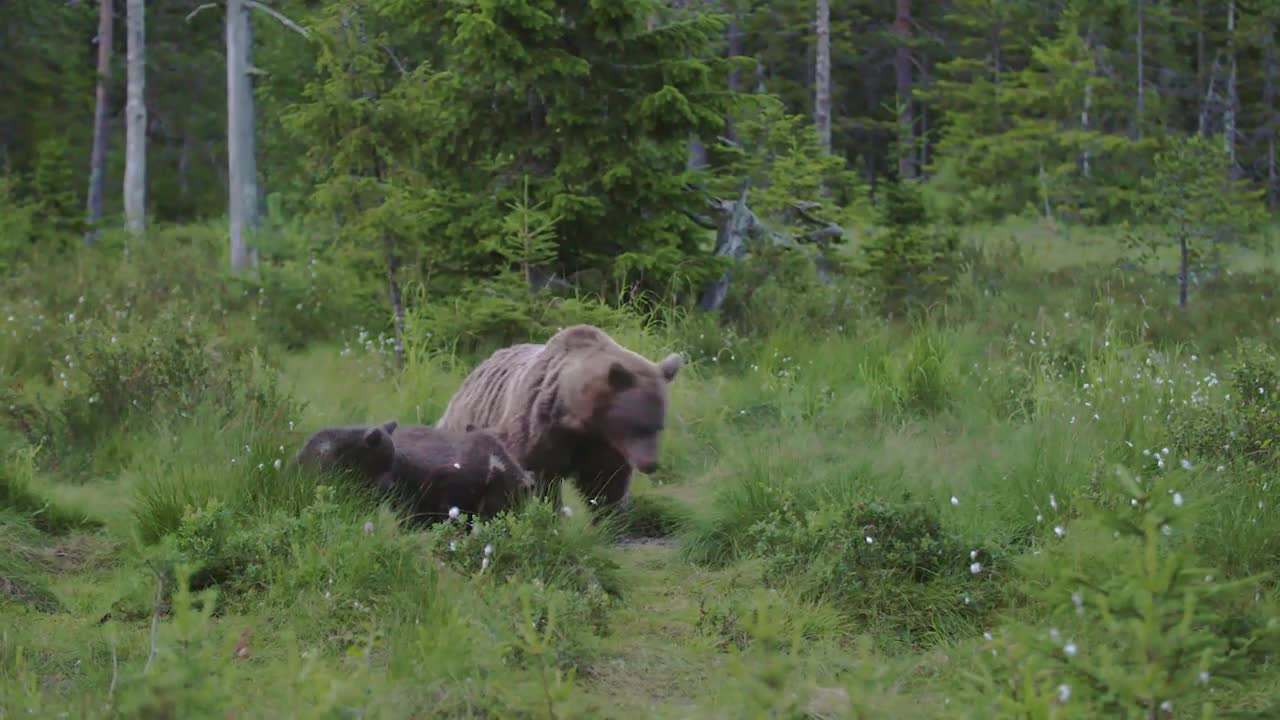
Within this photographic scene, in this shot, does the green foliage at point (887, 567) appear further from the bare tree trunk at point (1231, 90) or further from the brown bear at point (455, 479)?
the bare tree trunk at point (1231, 90)

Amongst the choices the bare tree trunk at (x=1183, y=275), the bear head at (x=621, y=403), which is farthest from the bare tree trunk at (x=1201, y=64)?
the bear head at (x=621, y=403)

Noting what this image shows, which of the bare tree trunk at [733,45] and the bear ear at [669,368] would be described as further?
the bare tree trunk at [733,45]

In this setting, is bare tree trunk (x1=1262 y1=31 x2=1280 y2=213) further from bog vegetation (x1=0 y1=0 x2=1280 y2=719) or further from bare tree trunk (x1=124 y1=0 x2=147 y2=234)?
bare tree trunk (x1=124 y1=0 x2=147 y2=234)

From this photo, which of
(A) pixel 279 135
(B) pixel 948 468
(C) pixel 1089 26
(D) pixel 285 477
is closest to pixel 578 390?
(D) pixel 285 477

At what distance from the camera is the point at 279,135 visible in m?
22.8

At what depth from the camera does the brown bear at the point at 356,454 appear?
661 cm

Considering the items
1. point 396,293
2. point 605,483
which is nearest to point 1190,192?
point 396,293

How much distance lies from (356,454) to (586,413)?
1.32 metres

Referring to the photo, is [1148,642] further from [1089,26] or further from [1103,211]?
[1089,26]

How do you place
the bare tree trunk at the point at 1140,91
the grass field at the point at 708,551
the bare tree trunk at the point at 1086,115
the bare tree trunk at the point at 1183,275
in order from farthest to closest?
the bare tree trunk at the point at 1140,91 < the bare tree trunk at the point at 1086,115 < the bare tree trunk at the point at 1183,275 < the grass field at the point at 708,551

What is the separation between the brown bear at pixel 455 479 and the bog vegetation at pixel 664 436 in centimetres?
39

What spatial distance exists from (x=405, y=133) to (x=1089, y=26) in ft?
79.0

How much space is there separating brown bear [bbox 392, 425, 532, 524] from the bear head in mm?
522

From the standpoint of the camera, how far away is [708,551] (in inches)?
263
